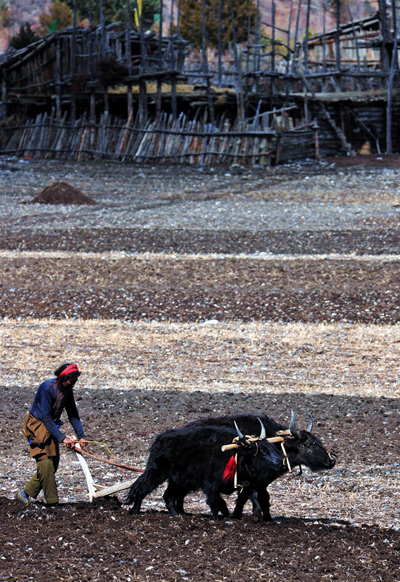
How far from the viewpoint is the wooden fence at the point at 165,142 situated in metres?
34.3

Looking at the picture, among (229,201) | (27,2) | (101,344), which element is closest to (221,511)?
(101,344)

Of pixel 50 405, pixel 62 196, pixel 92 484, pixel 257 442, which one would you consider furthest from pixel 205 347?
pixel 62 196

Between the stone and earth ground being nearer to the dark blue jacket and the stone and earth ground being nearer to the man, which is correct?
the man

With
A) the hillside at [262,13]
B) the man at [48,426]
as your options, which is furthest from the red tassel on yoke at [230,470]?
the hillside at [262,13]

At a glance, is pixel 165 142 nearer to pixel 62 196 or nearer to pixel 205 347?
pixel 62 196

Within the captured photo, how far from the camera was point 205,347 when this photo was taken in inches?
580

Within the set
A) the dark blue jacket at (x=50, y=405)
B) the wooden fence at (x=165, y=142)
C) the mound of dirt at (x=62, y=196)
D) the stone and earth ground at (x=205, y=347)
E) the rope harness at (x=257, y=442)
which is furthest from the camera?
the wooden fence at (x=165, y=142)

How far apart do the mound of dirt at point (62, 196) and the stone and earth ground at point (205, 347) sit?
5cm

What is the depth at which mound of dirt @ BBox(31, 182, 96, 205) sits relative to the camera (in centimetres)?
2806

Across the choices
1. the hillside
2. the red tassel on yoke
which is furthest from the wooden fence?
the hillside

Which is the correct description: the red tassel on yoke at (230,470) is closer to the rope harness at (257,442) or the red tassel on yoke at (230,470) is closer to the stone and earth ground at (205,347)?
the rope harness at (257,442)

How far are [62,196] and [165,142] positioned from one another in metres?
8.84

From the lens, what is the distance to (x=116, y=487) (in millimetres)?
7445

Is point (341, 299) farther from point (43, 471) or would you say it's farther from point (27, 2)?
point (27, 2)
